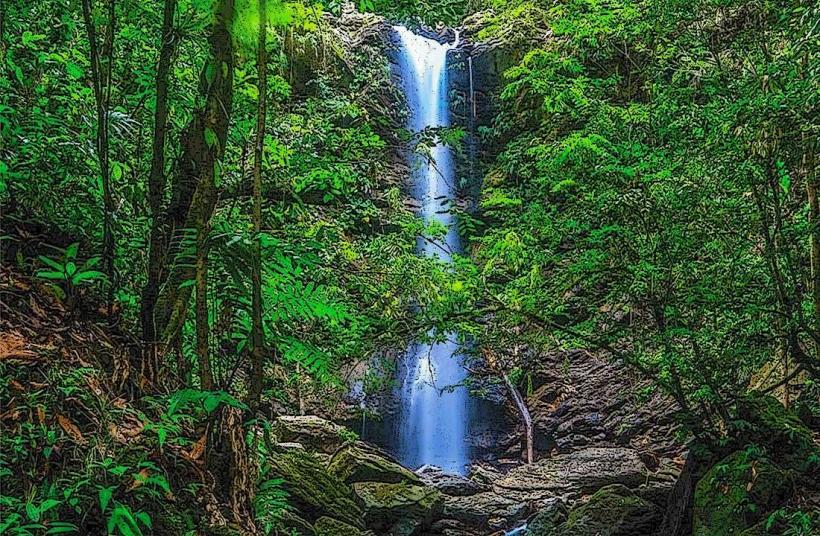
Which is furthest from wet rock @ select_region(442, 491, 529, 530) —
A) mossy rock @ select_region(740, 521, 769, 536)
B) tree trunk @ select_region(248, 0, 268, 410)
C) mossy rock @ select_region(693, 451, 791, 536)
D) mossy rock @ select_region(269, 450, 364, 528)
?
tree trunk @ select_region(248, 0, 268, 410)

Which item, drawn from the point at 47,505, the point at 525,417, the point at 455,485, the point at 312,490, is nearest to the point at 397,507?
the point at 312,490

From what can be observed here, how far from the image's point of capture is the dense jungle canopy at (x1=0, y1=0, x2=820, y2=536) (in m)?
2.41

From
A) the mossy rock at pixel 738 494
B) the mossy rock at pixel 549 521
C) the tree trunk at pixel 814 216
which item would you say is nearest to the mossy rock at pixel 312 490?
the mossy rock at pixel 549 521

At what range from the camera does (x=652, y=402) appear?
10391 millimetres

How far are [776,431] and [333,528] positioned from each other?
137 inches

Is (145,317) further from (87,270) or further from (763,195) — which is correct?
(763,195)

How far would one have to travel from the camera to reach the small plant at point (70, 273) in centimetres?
240

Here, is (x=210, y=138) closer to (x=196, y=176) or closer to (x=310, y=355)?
(x=196, y=176)

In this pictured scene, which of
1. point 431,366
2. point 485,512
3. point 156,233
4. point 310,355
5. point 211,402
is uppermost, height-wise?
point 156,233

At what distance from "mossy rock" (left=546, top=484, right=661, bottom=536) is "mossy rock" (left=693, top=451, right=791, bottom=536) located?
39.8 inches

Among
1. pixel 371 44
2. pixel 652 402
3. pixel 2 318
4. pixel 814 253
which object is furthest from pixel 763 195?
pixel 371 44

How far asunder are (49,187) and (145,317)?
0.81 metres

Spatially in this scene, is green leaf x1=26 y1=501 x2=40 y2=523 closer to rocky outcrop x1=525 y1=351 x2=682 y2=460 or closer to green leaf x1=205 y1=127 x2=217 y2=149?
green leaf x1=205 y1=127 x2=217 y2=149

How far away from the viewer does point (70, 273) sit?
2404mm
